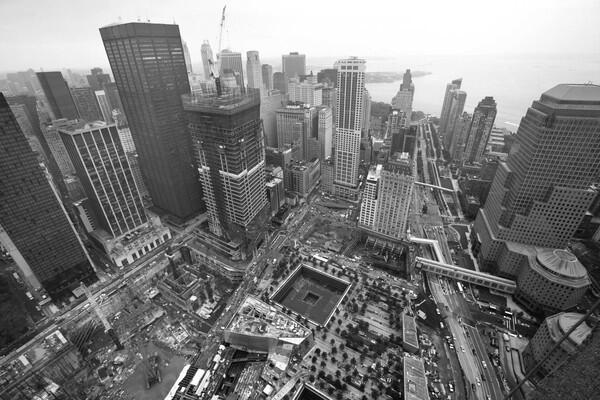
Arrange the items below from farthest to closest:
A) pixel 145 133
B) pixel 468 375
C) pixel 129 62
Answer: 1. pixel 145 133
2. pixel 129 62
3. pixel 468 375

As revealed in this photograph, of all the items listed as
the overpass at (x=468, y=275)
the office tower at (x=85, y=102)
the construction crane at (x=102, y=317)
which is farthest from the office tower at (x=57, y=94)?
the overpass at (x=468, y=275)

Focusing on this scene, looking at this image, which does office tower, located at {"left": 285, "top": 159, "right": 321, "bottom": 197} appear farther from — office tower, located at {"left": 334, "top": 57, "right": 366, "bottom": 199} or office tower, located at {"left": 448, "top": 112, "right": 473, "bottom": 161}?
office tower, located at {"left": 448, "top": 112, "right": 473, "bottom": 161}

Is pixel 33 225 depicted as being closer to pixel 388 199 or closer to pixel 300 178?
pixel 300 178

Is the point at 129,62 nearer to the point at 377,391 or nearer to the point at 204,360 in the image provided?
the point at 204,360

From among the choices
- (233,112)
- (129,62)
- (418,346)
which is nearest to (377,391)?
(418,346)

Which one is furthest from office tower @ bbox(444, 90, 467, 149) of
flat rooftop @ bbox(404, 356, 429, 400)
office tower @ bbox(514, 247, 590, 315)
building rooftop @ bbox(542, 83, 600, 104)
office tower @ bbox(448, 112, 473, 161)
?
flat rooftop @ bbox(404, 356, 429, 400)

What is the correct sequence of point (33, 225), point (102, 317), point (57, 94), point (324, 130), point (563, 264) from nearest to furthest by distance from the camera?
point (563, 264)
point (33, 225)
point (102, 317)
point (57, 94)
point (324, 130)

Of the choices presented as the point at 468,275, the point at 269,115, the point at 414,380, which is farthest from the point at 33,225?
the point at 269,115
